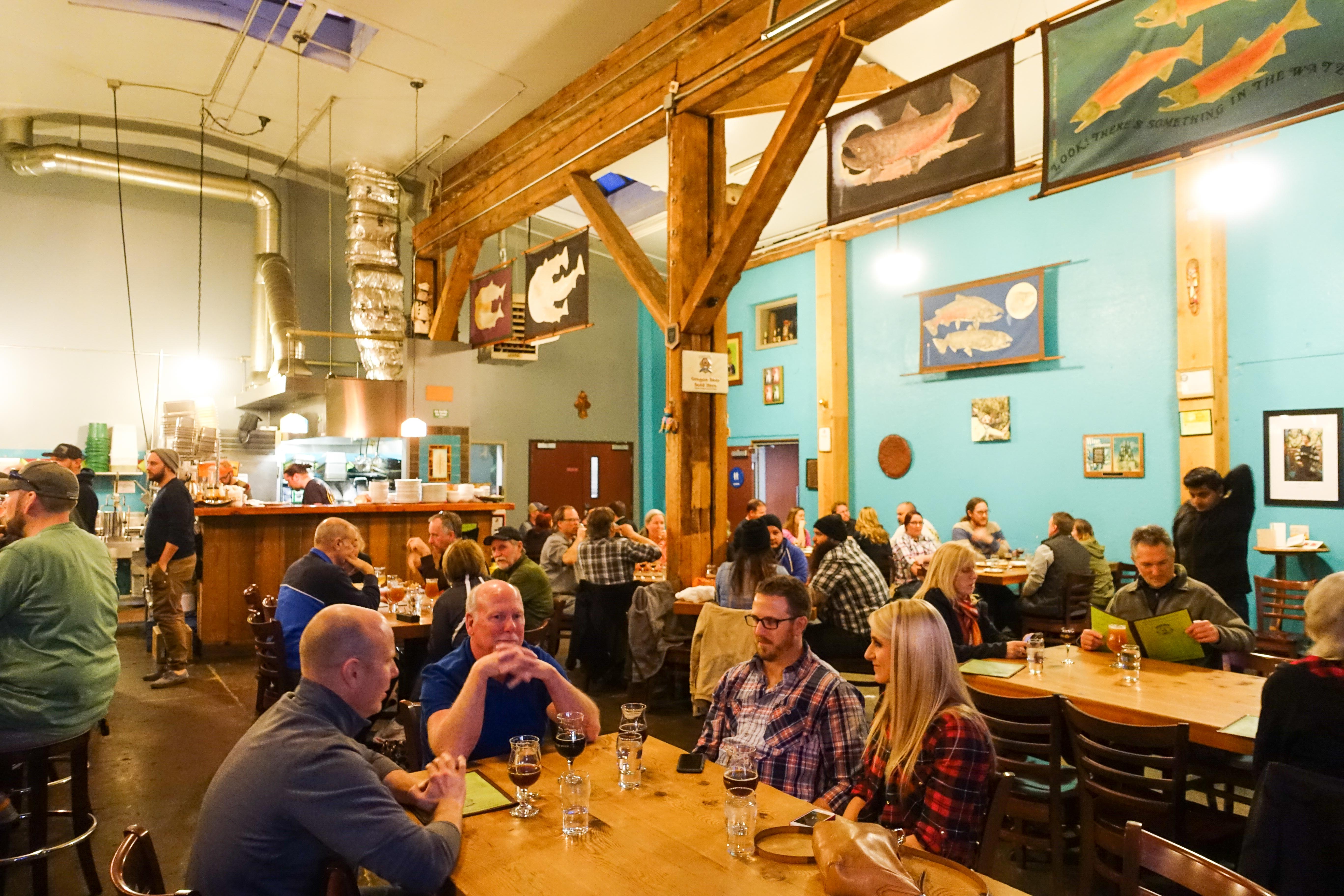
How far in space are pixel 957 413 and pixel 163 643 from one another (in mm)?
8645

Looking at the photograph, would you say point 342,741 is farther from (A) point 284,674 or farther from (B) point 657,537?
(B) point 657,537

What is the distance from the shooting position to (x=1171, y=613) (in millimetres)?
3934

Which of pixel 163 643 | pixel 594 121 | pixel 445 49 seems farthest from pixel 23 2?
pixel 163 643

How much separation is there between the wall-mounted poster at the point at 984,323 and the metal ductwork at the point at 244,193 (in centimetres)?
765

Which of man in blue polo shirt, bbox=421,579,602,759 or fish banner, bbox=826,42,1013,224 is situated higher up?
fish banner, bbox=826,42,1013,224

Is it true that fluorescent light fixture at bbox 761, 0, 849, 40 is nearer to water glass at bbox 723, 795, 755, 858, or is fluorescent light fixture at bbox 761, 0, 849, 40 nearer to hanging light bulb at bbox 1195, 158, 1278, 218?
water glass at bbox 723, 795, 755, 858

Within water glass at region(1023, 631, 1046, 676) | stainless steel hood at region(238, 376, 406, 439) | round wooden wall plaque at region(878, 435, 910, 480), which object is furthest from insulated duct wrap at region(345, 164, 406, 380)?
water glass at region(1023, 631, 1046, 676)

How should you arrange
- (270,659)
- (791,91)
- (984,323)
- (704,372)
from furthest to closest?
(984,323) → (791,91) → (704,372) → (270,659)

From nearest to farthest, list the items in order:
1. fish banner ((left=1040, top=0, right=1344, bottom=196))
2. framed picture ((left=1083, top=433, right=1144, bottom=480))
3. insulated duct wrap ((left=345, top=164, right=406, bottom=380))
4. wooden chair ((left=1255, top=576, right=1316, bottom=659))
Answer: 1. fish banner ((left=1040, top=0, right=1344, bottom=196))
2. wooden chair ((left=1255, top=576, right=1316, bottom=659))
3. framed picture ((left=1083, top=433, right=1144, bottom=480))
4. insulated duct wrap ((left=345, top=164, right=406, bottom=380))

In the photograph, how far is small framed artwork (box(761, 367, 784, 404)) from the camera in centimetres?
1241

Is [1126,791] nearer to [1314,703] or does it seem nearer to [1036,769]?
[1036,769]

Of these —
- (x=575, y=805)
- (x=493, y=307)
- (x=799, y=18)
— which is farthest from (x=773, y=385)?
(x=575, y=805)

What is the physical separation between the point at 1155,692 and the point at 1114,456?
6.03 meters

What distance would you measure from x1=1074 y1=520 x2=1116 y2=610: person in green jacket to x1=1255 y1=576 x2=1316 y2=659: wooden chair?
3.59ft
